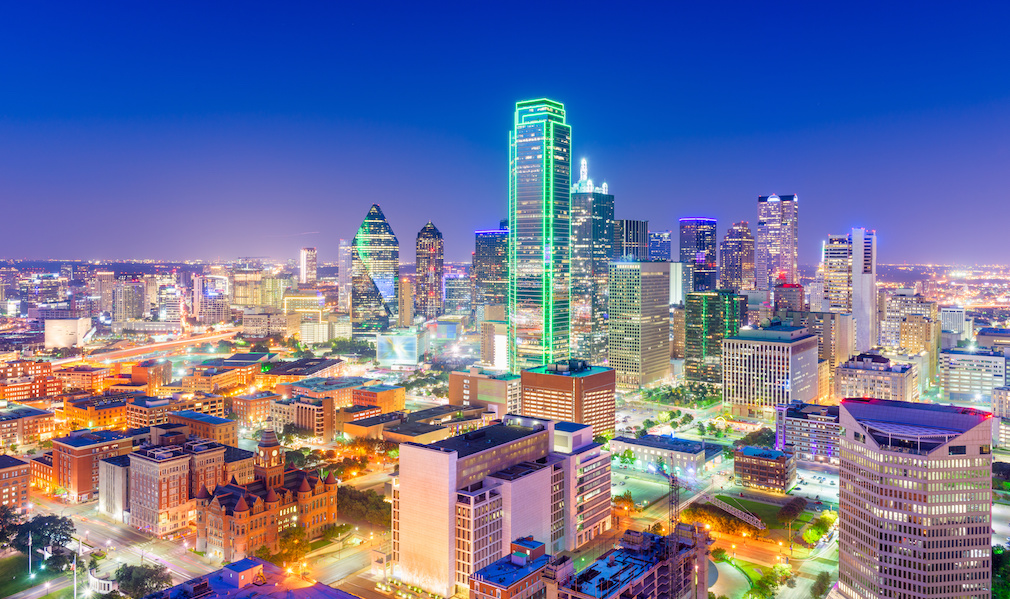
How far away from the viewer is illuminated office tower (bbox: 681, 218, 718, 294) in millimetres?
148750

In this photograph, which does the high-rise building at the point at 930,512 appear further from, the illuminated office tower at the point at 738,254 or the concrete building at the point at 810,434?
the illuminated office tower at the point at 738,254

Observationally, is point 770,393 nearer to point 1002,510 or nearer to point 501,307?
point 1002,510

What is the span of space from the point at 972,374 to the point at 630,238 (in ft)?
265

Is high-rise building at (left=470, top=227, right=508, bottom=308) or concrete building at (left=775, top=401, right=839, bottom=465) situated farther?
high-rise building at (left=470, top=227, right=508, bottom=308)

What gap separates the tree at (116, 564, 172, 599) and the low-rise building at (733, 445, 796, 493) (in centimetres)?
4200

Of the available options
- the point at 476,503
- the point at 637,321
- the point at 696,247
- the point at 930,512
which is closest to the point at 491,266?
the point at 696,247

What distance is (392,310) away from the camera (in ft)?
534

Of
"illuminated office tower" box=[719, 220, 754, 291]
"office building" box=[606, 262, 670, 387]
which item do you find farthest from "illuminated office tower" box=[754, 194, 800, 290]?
"office building" box=[606, 262, 670, 387]

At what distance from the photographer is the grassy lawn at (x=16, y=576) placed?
36500 millimetres

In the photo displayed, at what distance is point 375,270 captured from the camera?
162 meters

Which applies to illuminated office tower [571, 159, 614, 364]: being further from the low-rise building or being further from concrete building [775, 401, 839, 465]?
the low-rise building

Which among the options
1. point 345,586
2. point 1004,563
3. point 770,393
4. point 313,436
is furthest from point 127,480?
point 770,393

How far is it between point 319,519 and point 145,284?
146m

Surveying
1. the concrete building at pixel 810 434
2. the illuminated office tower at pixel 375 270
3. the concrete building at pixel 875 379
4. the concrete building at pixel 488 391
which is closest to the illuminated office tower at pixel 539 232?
the concrete building at pixel 488 391
